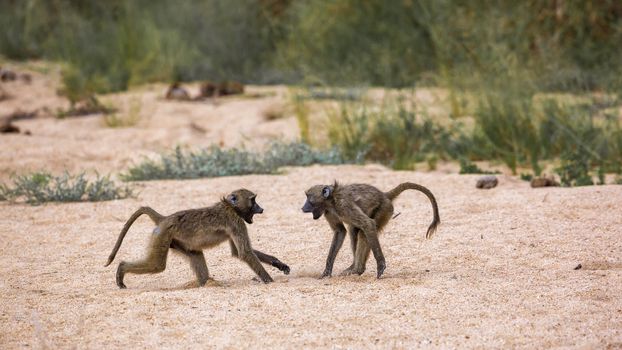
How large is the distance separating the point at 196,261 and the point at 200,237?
19cm

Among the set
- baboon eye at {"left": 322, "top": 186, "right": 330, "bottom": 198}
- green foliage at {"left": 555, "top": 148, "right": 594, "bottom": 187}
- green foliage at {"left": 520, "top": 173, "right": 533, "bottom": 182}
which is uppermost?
baboon eye at {"left": 322, "top": 186, "right": 330, "bottom": 198}

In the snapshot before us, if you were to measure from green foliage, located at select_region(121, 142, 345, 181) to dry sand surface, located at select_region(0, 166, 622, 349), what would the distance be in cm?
116

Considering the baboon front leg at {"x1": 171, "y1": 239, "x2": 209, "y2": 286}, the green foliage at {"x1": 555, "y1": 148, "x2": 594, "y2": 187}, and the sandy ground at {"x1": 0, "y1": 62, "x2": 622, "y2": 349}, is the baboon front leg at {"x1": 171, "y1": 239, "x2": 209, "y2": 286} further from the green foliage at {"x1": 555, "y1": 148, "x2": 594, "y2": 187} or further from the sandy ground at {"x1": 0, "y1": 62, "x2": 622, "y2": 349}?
the green foliage at {"x1": 555, "y1": 148, "x2": 594, "y2": 187}

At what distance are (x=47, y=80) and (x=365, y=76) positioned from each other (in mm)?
6325

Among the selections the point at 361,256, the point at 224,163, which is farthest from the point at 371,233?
the point at 224,163

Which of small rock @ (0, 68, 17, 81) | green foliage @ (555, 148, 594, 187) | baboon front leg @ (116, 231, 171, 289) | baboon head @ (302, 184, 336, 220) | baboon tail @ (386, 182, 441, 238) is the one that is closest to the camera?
baboon front leg @ (116, 231, 171, 289)

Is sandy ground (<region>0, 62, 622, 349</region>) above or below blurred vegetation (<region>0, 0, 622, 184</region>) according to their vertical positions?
below

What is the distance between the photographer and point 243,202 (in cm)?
654

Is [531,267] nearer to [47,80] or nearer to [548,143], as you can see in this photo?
[548,143]

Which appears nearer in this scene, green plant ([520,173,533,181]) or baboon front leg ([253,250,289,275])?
baboon front leg ([253,250,289,275])

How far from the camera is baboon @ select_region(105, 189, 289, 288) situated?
20.7 ft

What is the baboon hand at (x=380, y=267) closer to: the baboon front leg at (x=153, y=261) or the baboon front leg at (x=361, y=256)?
the baboon front leg at (x=361, y=256)

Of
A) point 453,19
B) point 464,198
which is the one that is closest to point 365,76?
point 453,19

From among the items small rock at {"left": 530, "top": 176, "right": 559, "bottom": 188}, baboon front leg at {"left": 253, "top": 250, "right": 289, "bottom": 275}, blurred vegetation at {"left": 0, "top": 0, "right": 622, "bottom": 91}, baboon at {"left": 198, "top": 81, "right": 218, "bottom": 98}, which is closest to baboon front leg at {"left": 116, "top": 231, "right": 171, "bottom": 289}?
baboon front leg at {"left": 253, "top": 250, "right": 289, "bottom": 275}
